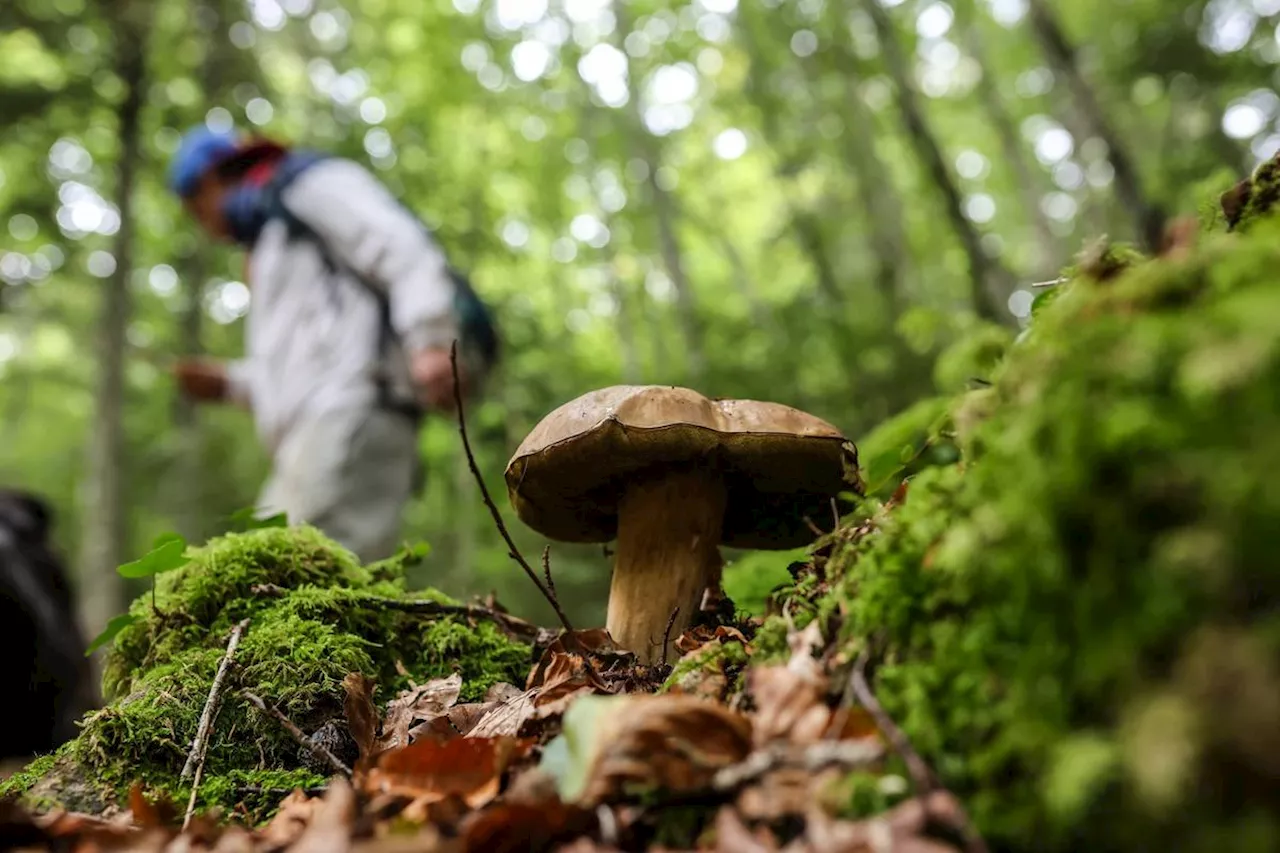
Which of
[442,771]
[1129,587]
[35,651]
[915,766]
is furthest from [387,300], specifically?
[1129,587]

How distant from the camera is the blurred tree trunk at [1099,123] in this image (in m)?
6.51

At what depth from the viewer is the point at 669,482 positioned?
231cm

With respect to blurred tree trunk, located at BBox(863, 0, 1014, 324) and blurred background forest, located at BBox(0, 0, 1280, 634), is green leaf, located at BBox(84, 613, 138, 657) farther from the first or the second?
blurred tree trunk, located at BBox(863, 0, 1014, 324)

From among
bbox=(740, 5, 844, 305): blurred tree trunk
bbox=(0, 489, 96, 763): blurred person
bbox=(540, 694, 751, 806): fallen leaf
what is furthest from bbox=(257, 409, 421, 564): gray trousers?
bbox=(740, 5, 844, 305): blurred tree trunk

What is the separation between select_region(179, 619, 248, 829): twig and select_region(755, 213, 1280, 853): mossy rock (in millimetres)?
1495

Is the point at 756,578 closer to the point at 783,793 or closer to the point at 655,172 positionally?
the point at 783,793

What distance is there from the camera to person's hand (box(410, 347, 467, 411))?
4930 mm

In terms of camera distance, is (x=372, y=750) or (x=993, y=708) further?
(x=372, y=750)

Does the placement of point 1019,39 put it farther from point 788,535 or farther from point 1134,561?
point 1134,561

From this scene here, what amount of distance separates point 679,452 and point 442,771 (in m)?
0.97

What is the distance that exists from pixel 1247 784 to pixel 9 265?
14.1 metres

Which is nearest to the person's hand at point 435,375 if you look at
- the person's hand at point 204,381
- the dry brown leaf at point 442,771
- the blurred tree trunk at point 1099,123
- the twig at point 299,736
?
the person's hand at point 204,381

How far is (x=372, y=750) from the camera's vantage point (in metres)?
1.99

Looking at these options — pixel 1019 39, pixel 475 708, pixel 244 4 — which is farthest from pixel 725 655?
pixel 1019 39
